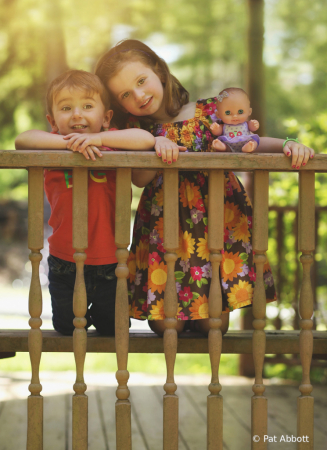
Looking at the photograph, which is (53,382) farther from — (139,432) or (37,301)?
(37,301)

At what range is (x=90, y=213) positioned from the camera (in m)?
2.14

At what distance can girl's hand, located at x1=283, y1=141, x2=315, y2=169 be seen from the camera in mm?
1879

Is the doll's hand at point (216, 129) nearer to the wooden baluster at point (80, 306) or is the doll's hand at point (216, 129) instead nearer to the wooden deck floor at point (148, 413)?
the wooden baluster at point (80, 306)

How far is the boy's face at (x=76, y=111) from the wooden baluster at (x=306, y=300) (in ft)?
2.81

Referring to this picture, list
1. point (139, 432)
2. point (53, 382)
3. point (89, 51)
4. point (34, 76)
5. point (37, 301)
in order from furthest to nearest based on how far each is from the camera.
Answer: point (34, 76), point (89, 51), point (53, 382), point (139, 432), point (37, 301)

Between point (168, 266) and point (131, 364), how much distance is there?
3.54 meters

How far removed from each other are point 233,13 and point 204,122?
12443mm

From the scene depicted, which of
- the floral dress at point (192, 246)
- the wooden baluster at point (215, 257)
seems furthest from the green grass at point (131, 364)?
the wooden baluster at point (215, 257)

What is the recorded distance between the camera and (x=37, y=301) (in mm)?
1922

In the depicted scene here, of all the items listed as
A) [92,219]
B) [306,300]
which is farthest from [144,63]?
[306,300]

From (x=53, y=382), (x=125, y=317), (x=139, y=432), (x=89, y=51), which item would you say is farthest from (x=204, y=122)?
(x=89, y=51)

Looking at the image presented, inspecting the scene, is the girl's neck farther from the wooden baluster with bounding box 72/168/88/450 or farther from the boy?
the wooden baluster with bounding box 72/168/88/450

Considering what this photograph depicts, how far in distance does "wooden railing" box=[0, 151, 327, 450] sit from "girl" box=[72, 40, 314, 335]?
0.57 ft

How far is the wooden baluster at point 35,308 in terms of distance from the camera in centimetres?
187
